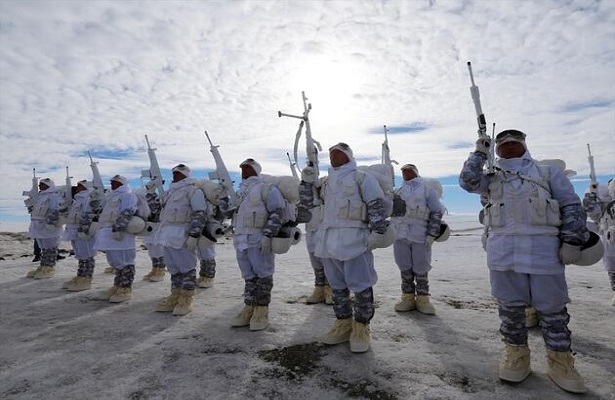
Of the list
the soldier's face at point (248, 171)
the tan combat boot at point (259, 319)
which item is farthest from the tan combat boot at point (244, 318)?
the soldier's face at point (248, 171)

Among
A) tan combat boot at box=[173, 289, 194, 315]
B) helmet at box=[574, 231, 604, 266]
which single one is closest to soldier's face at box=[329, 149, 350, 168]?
helmet at box=[574, 231, 604, 266]

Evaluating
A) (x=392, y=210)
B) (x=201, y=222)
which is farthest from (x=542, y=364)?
(x=201, y=222)

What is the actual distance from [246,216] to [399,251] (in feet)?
8.87

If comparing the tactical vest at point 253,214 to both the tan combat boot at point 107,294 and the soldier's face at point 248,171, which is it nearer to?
the soldier's face at point 248,171

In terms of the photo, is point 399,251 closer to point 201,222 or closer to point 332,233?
point 332,233

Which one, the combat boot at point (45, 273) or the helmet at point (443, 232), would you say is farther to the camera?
the combat boot at point (45, 273)

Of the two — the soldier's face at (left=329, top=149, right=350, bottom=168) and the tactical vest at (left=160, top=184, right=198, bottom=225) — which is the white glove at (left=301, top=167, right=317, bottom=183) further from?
the tactical vest at (left=160, top=184, right=198, bottom=225)

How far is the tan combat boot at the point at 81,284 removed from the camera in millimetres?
8500

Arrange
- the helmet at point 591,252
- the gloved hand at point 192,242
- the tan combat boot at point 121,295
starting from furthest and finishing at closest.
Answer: the tan combat boot at point 121,295
the gloved hand at point 192,242
the helmet at point 591,252

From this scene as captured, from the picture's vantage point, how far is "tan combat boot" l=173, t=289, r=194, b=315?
20.9 feet

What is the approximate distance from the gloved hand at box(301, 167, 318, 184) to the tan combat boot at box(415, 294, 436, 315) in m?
2.83

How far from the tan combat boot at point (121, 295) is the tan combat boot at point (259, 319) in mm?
3418

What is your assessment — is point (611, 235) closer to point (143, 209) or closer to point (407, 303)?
point (407, 303)

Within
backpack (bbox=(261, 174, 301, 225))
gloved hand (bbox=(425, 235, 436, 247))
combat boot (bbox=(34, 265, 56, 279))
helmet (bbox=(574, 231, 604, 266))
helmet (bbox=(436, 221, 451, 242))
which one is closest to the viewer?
helmet (bbox=(574, 231, 604, 266))
